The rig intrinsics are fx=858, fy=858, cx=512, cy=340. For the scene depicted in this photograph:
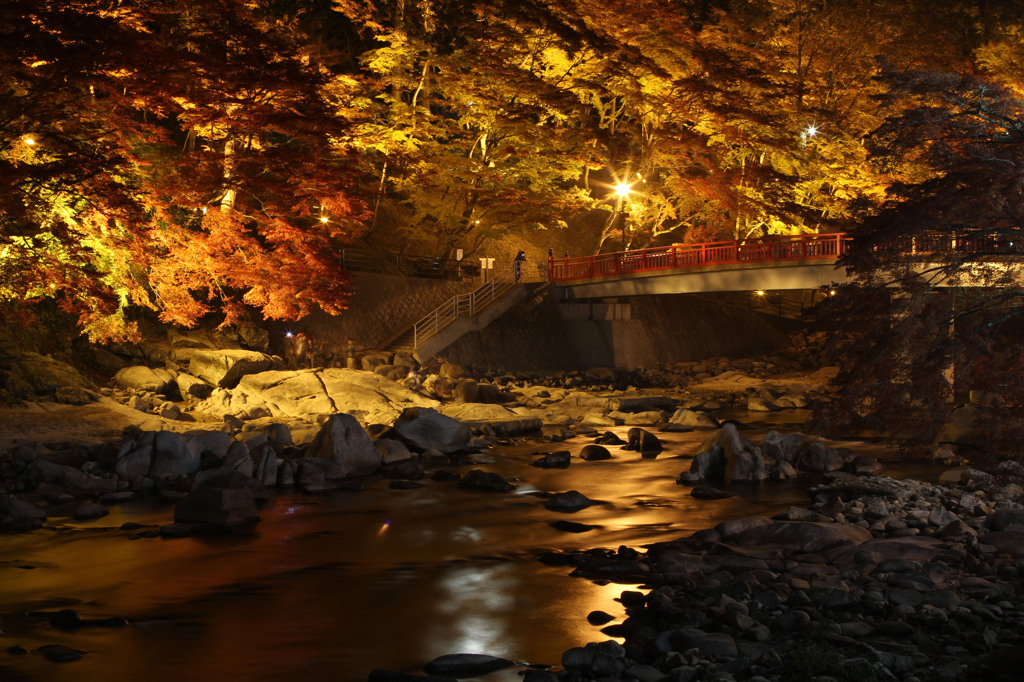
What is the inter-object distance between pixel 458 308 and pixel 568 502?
19842 millimetres

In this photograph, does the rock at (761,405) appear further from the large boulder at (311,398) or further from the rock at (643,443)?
the large boulder at (311,398)

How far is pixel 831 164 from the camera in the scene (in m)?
31.4

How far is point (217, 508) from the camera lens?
44.1 feet

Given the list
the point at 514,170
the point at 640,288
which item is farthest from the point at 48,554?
the point at 640,288

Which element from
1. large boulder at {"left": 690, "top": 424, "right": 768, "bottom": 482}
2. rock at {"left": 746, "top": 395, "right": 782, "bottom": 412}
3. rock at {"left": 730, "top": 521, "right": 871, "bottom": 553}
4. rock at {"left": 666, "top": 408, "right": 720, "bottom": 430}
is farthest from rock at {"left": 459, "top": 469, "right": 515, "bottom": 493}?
rock at {"left": 746, "top": 395, "right": 782, "bottom": 412}

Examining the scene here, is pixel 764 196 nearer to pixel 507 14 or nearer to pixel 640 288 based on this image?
pixel 640 288

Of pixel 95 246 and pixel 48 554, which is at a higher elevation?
pixel 95 246

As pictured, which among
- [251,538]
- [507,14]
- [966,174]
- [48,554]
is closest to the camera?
[966,174]

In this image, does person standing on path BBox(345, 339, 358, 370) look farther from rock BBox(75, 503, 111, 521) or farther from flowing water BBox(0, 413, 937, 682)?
rock BBox(75, 503, 111, 521)

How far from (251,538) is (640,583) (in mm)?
5892

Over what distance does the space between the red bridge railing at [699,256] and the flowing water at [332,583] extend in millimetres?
13142

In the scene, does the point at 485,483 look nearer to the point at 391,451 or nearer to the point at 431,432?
the point at 391,451

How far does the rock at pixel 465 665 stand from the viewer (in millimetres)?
7973

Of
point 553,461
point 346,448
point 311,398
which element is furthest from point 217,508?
point 311,398
